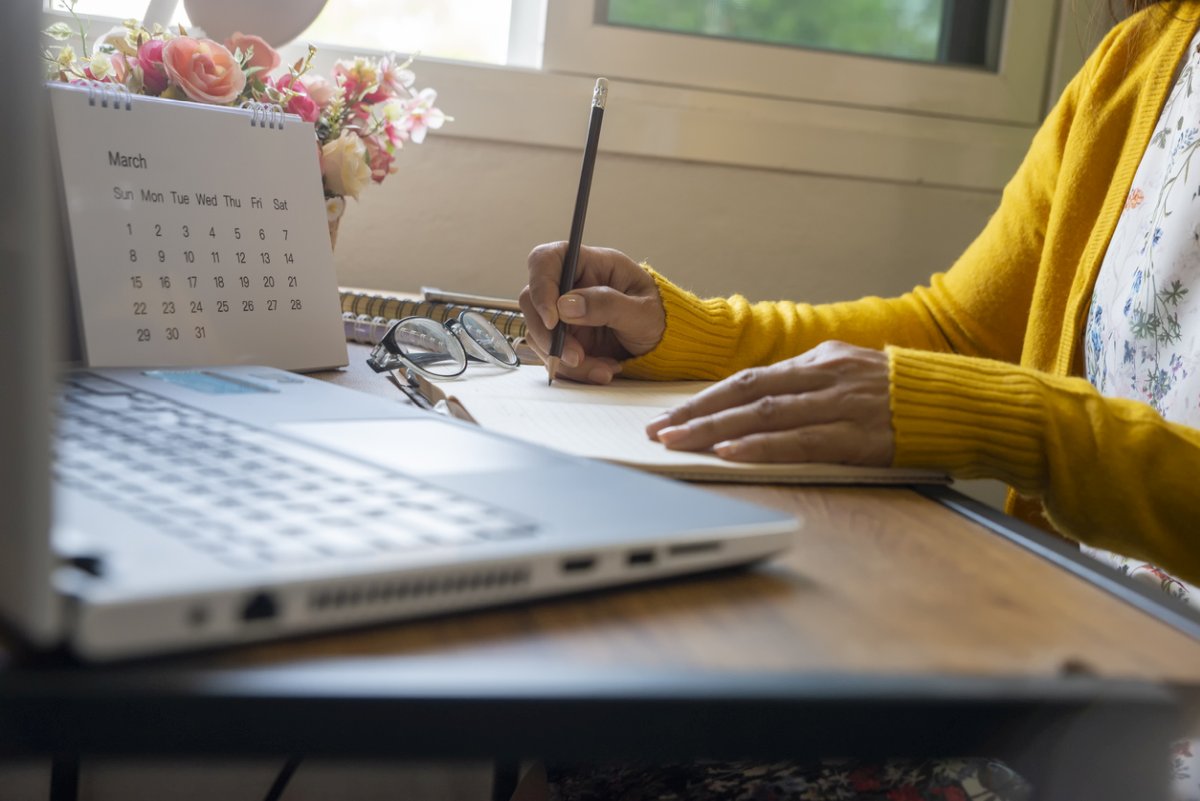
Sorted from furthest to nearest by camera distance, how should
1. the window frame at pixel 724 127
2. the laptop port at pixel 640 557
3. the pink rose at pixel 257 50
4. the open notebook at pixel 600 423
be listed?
the window frame at pixel 724 127 → the pink rose at pixel 257 50 → the open notebook at pixel 600 423 → the laptop port at pixel 640 557

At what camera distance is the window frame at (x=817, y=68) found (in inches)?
59.1

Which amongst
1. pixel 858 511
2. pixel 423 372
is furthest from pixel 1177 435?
pixel 423 372

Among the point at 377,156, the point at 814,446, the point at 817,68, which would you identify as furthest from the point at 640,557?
the point at 817,68

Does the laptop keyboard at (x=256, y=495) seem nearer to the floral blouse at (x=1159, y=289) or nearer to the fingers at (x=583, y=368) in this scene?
the fingers at (x=583, y=368)

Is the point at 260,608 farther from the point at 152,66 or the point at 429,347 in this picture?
the point at 152,66

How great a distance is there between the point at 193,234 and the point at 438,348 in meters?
0.19

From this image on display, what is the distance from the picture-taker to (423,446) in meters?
0.46

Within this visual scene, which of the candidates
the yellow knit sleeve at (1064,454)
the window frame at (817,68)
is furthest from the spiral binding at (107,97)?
the window frame at (817,68)

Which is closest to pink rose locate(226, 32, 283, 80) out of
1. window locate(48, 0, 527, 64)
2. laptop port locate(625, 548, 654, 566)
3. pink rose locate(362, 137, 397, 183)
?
pink rose locate(362, 137, 397, 183)

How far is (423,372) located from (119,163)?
236 millimetres

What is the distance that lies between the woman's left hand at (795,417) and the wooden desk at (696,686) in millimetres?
196

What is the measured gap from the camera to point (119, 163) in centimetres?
69

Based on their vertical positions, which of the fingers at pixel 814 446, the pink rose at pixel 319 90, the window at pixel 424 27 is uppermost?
the window at pixel 424 27

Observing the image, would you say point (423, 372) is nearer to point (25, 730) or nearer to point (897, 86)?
point (25, 730)
